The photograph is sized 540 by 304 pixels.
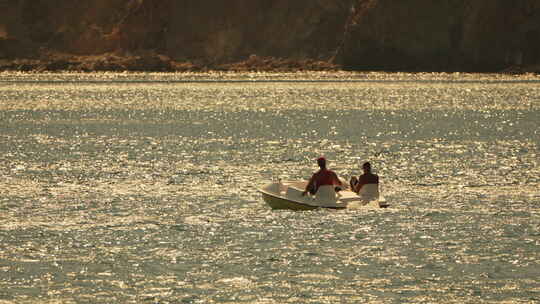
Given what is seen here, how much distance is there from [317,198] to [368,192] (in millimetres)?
2099

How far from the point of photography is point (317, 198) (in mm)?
42375

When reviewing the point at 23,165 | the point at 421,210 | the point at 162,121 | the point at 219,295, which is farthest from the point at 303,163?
the point at 162,121

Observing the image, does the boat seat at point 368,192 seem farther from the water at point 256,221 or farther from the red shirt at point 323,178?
the red shirt at point 323,178

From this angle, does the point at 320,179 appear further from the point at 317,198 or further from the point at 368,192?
the point at 368,192

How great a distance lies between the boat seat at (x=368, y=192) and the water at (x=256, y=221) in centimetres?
60

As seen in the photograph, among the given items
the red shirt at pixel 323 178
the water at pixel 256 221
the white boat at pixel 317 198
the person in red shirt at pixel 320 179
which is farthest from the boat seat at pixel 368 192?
the red shirt at pixel 323 178

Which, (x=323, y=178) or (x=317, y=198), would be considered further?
(x=317, y=198)

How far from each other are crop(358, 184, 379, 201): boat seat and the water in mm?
602

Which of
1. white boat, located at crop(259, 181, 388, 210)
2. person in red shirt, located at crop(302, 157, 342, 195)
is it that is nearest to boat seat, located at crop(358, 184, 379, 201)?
white boat, located at crop(259, 181, 388, 210)

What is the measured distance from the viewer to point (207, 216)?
43312 millimetres

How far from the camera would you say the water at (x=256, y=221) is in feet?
103

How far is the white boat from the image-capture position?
4238cm

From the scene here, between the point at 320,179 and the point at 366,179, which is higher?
the point at 320,179

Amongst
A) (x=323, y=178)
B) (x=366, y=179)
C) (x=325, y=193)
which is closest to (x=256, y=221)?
(x=325, y=193)
